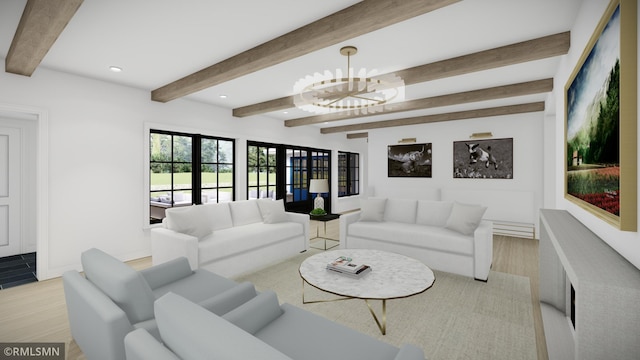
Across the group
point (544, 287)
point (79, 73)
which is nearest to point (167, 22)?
point (79, 73)

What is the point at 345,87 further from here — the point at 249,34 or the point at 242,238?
the point at 242,238

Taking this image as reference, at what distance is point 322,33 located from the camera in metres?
2.31

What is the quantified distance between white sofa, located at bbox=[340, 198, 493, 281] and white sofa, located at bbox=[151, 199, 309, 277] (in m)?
0.93

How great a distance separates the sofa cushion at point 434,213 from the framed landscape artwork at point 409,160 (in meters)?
2.77

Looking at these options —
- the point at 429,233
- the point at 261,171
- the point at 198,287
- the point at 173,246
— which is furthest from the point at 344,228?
the point at 261,171

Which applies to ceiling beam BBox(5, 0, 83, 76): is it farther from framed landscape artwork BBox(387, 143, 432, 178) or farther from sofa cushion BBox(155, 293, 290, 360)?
framed landscape artwork BBox(387, 143, 432, 178)

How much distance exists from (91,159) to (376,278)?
13.0ft

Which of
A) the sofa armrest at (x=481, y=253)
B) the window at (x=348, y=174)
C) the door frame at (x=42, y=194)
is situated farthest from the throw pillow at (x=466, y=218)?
the window at (x=348, y=174)

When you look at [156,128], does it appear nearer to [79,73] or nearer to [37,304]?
[79,73]

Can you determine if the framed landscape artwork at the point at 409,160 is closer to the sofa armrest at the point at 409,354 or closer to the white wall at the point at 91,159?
the white wall at the point at 91,159

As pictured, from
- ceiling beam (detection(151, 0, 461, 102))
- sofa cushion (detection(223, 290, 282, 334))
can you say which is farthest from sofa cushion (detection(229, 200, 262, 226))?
sofa cushion (detection(223, 290, 282, 334))

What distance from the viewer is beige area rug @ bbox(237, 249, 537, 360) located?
2082 millimetres

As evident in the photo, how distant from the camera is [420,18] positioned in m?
2.37

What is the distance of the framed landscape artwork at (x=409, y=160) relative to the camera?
272 inches
